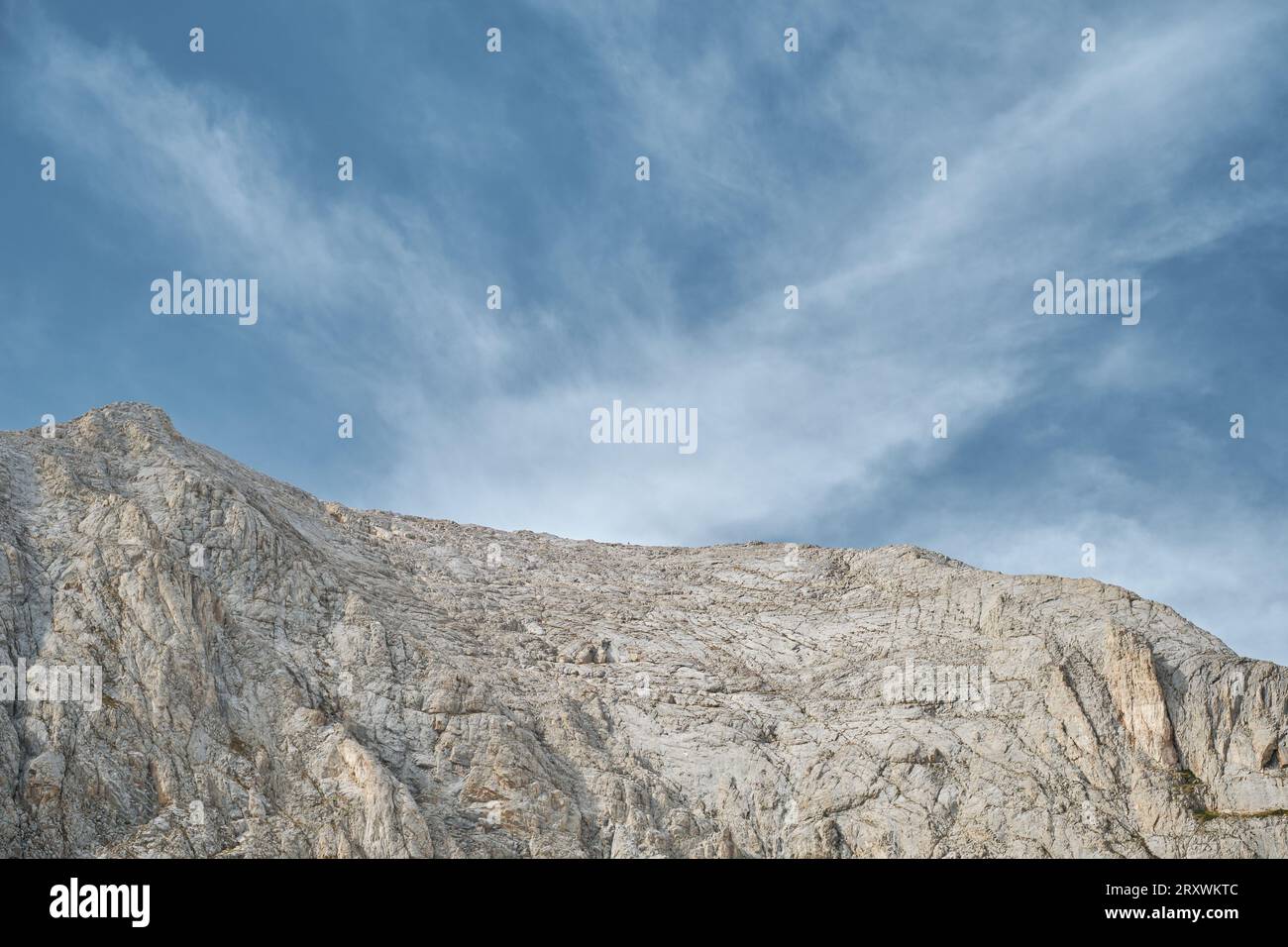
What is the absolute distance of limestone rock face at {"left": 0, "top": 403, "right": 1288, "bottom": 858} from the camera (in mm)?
50844

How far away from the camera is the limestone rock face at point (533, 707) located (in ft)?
167

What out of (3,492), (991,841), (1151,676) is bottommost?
(991,841)

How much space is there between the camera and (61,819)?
47469mm

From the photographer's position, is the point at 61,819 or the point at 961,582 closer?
the point at 61,819

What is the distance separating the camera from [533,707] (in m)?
60.3

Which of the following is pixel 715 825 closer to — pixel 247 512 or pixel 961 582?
pixel 961 582

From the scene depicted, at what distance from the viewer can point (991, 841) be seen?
2175 inches

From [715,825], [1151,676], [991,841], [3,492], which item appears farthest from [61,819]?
[1151,676]
